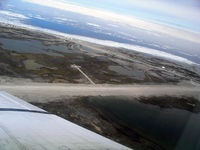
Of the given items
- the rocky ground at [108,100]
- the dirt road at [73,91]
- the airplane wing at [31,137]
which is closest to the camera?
the airplane wing at [31,137]

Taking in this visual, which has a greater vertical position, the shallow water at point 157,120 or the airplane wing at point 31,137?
the airplane wing at point 31,137

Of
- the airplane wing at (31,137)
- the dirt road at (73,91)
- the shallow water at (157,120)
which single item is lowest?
the shallow water at (157,120)

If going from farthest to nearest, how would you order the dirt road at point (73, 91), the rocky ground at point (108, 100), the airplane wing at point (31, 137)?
the dirt road at point (73, 91) → the rocky ground at point (108, 100) → the airplane wing at point (31, 137)

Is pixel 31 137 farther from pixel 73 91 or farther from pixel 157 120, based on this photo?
pixel 73 91

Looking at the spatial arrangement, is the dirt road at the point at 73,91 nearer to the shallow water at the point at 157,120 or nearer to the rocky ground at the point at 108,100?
the rocky ground at the point at 108,100

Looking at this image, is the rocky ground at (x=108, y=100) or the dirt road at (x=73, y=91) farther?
the dirt road at (x=73, y=91)

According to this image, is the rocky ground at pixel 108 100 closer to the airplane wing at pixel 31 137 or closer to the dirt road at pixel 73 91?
the dirt road at pixel 73 91

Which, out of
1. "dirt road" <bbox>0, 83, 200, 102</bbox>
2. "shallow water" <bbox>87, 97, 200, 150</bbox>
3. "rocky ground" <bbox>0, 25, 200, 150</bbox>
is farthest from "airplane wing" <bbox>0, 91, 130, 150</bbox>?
"dirt road" <bbox>0, 83, 200, 102</bbox>

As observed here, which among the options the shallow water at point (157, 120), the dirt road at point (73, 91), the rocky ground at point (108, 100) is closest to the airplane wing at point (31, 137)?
the rocky ground at point (108, 100)

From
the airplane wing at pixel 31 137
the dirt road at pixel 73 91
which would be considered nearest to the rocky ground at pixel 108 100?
the dirt road at pixel 73 91

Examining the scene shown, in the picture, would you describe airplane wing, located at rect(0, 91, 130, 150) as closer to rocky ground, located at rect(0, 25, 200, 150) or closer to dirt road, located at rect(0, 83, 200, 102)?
rocky ground, located at rect(0, 25, 200, 150)
